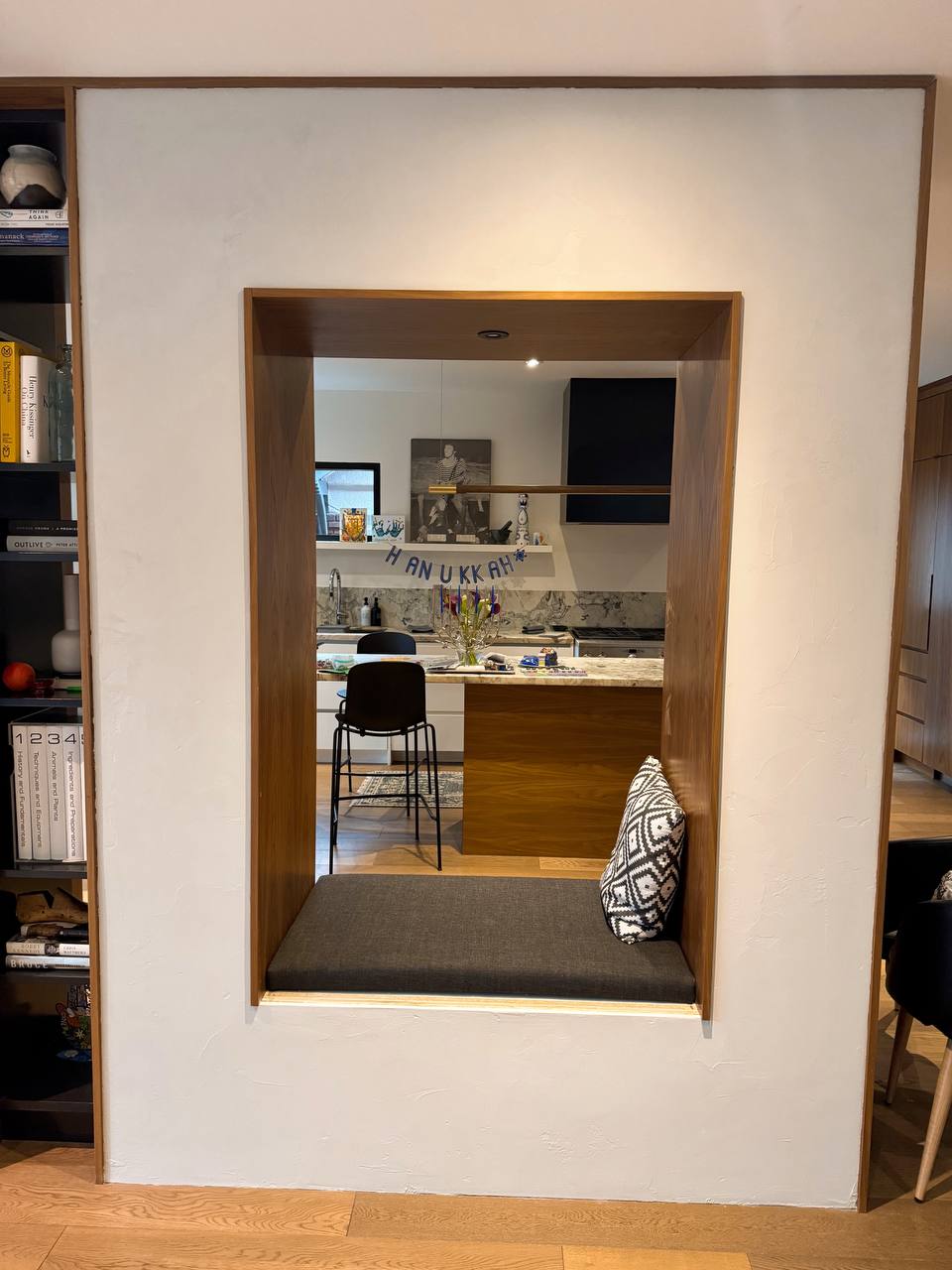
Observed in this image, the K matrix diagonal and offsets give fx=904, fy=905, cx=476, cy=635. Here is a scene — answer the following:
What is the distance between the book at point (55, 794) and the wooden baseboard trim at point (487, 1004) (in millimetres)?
636

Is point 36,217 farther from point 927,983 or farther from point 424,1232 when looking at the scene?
point 927,983

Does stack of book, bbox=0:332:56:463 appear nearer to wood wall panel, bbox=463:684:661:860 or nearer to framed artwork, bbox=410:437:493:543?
wood wall panel, bbox=463:684:661:860

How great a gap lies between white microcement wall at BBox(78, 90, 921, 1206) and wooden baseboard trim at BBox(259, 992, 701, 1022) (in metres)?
0.02

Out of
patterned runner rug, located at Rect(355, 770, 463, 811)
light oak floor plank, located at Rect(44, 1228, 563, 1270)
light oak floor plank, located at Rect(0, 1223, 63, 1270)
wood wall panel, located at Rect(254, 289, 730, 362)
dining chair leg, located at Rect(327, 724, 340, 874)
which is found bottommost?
light oak floor plank, located at Rect(0, 1223, 63, 1270)

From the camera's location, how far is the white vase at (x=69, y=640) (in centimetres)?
226

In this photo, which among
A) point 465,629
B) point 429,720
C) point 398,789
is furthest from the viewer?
point 429,720


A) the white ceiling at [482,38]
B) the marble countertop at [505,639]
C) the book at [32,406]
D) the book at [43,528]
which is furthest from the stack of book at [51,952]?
the marble countertop at [505,639]

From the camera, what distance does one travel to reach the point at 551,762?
171 inches

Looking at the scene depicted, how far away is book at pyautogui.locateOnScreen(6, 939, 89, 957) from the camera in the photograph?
7.50ft

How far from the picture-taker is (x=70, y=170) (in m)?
2.00

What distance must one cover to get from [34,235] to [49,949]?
173 centimetres

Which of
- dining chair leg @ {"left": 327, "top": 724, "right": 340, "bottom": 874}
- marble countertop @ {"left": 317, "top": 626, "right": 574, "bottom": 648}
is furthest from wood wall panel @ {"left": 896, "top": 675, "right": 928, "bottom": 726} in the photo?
dining chair leg @ {"left": 327, "top": 724, "right": 340, "bottom": 874}

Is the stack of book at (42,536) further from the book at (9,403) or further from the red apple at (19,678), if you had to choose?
the red apple at (19,678)

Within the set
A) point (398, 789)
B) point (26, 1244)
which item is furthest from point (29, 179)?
point (398, 789)
